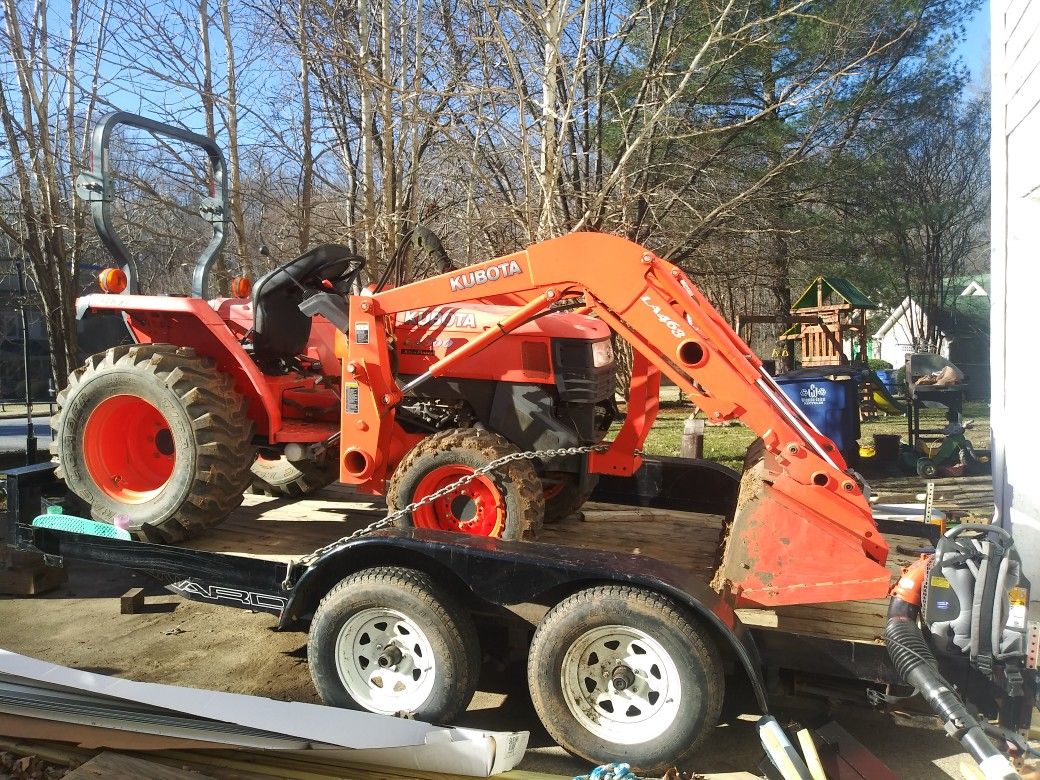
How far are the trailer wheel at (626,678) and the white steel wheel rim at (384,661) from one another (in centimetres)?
49

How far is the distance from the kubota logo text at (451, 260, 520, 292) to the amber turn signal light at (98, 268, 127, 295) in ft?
6.47

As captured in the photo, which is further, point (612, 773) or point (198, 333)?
point (198, 333)

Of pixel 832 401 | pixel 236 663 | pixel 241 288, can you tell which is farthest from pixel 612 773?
pixel 832 401

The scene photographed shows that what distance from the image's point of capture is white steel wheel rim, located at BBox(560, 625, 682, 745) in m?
2.95

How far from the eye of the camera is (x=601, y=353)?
4.36 m

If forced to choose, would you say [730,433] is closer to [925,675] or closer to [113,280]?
[113,280]

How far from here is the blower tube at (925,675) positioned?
243 centimetres

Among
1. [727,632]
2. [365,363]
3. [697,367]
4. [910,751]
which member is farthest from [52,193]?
[910,751]

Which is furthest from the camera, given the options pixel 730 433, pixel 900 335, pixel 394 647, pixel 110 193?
pixel 900 335

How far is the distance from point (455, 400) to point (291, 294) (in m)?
1.12

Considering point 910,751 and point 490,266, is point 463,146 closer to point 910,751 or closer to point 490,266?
point 490,266

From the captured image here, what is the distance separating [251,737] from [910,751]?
260cm

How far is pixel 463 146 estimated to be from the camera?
8.61m

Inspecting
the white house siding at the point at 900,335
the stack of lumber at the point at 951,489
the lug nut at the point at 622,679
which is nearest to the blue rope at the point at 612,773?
the lug nut at the point at 622,679
